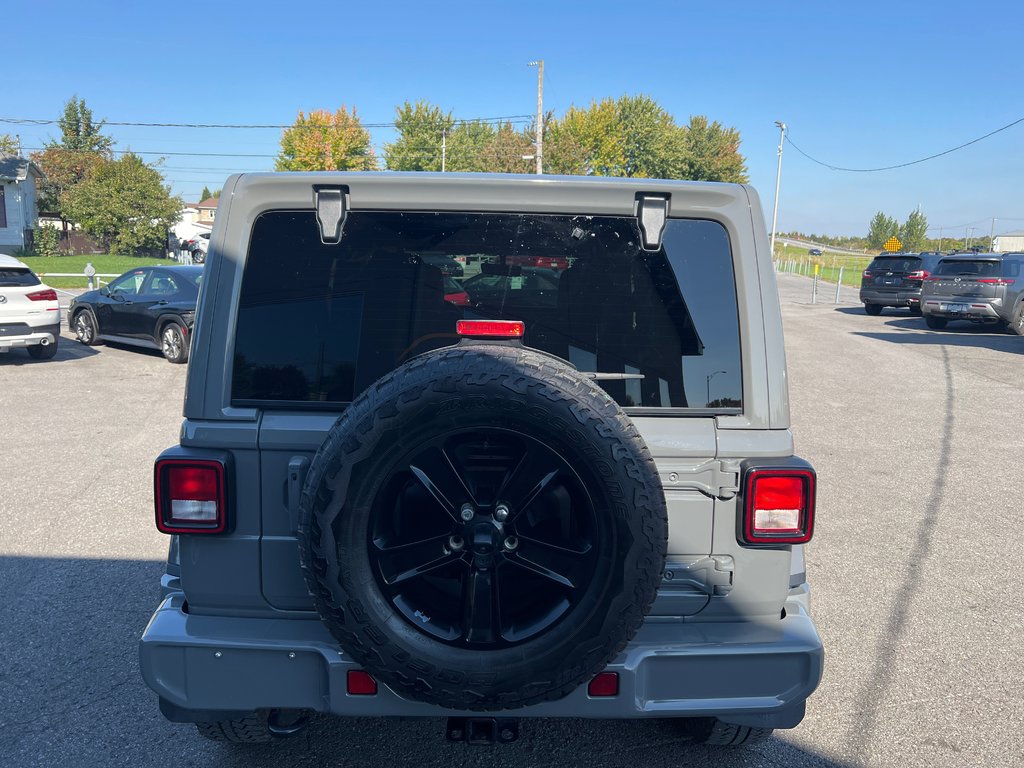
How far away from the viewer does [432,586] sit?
2.37 meters

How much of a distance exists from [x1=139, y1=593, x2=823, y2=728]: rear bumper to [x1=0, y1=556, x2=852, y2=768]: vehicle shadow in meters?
0.77

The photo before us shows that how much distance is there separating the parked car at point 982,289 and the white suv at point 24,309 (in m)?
18.5

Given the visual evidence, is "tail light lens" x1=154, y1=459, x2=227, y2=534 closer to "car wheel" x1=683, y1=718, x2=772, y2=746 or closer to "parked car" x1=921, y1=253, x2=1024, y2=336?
"car wheel" x1=683, y1=718, x2=772, y2=746

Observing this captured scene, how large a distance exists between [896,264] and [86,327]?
2096cm

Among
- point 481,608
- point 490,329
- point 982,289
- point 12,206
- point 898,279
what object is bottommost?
point 481,608

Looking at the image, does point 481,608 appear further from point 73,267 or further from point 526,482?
point 73,267

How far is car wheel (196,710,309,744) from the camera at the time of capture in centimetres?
279

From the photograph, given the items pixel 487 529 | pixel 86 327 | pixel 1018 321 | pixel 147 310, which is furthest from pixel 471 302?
pixel 1018 321

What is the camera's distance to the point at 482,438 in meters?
2.30

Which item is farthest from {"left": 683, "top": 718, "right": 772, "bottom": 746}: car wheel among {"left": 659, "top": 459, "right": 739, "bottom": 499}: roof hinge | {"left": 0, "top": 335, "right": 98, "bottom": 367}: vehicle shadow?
{"left": 0, "top": 335, "right": 98, "bottom": 367}: vehicle shadow

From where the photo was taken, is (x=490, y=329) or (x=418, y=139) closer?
A: (x=490, y=329)

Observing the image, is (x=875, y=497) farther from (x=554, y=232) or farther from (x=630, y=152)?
(x=630, y=152)

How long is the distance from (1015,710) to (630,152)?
91.1 metres

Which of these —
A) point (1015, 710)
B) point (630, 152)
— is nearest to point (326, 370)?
point (1015, 710)
